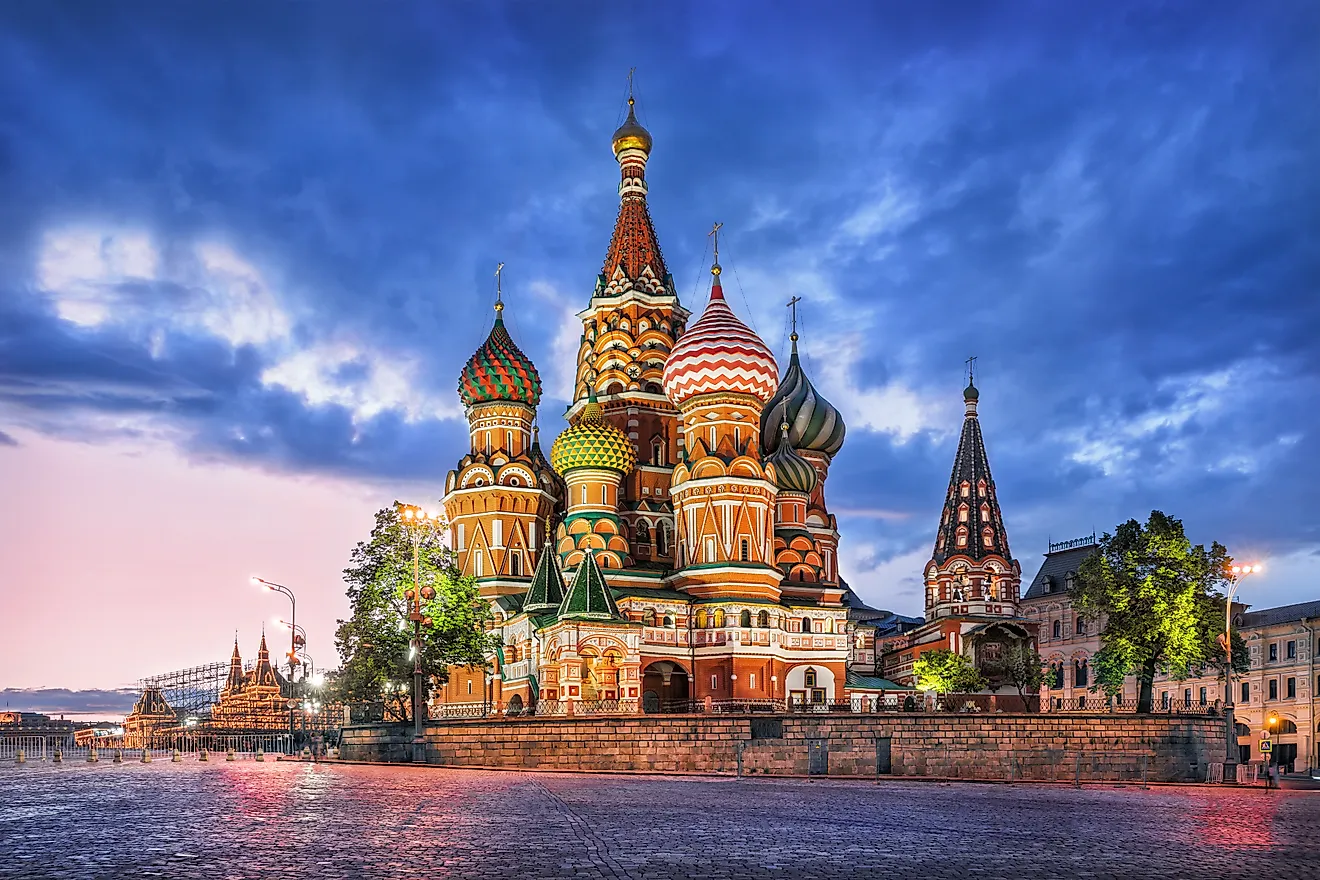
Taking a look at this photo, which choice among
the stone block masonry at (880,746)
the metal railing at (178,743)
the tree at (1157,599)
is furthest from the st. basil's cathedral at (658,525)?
the metal railing at (178,743)

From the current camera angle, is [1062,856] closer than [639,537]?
Yes

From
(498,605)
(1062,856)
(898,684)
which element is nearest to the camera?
(1062,856)

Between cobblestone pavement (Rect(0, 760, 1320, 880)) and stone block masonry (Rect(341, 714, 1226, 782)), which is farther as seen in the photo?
stone block masonry (Rect(341, 714, 1226, 782))

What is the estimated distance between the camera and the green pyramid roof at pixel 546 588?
59.1 meters

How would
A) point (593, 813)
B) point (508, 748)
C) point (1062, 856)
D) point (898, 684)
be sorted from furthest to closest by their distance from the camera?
point (898, 684) < point (508, 748) < point (593, 813) < point (1062, 856)

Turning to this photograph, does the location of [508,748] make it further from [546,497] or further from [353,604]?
[546,497]

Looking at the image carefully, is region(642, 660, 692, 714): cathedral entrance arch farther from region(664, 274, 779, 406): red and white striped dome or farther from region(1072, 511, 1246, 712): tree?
region(1072, 511, 1246, 712): tree

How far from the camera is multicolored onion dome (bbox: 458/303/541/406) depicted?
229 feet

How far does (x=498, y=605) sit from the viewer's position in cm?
6412

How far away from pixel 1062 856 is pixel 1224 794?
17.6 m

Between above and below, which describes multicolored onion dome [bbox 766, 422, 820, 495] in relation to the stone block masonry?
above

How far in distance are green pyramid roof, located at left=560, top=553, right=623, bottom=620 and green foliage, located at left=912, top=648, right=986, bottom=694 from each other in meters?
24.9

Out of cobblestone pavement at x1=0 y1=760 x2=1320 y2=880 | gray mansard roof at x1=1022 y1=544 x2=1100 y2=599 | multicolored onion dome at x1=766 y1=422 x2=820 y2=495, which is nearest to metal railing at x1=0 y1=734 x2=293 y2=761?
multicolored onion dome at x1=766 y1=422 x2=820 y2=495

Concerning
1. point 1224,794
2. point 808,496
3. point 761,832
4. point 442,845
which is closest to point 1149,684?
point 1224,794
